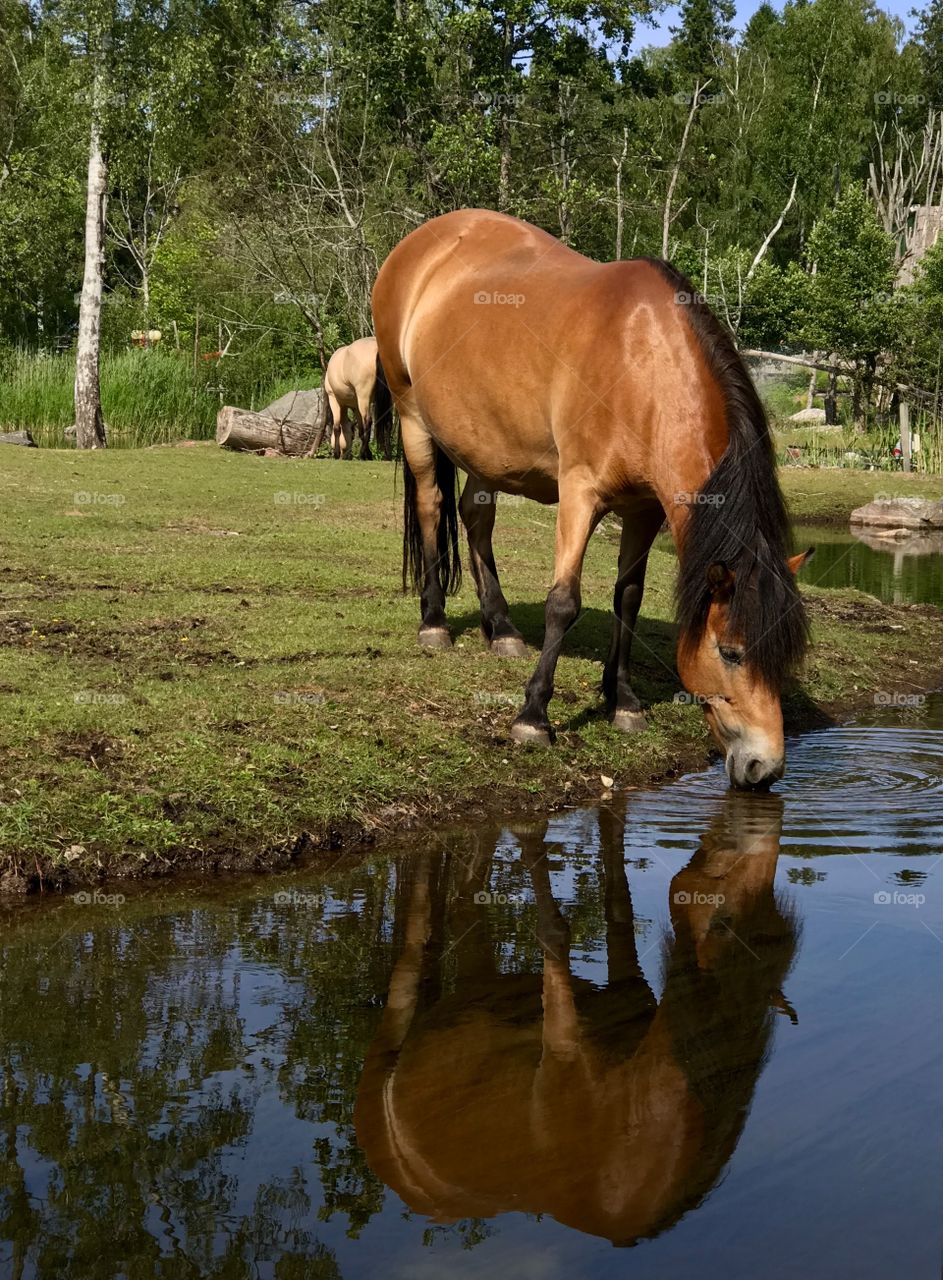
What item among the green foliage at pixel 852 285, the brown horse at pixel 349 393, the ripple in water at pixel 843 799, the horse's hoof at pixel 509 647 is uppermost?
the green foliage at pixel 852 285

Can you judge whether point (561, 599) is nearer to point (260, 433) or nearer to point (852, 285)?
point (260, 433)

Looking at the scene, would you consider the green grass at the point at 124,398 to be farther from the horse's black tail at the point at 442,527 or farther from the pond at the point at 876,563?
the horse's black tail at the point at 442,527

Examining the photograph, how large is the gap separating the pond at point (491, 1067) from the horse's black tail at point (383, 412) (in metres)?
4.69

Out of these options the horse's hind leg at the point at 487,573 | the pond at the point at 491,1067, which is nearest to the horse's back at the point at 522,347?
the horse's hind leg at the point at 487,573

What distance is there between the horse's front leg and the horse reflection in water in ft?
5.09

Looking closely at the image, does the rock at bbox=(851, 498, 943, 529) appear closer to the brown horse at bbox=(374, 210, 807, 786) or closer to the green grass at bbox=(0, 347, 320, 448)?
the green grass at bbox=(0, 347, 320, 448)

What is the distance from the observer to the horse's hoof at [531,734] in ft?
22.0

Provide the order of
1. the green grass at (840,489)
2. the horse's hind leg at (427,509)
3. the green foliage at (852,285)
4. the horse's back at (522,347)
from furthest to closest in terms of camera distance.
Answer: the green foliage at (852,285) < the green grass at (840,489) < the horse's hind leg at (427,509) < the horse's back at (522,347)

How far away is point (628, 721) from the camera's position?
7199 mm

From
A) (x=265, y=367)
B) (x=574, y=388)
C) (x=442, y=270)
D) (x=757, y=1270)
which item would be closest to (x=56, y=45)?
(x=265, y=367)

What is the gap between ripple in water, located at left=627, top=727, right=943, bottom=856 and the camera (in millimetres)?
5789

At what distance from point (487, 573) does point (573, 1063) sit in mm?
4914

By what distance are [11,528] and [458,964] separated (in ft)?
25.7

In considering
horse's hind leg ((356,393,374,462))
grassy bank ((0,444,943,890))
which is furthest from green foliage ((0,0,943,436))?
grassy bank ((0,444,943,890))
